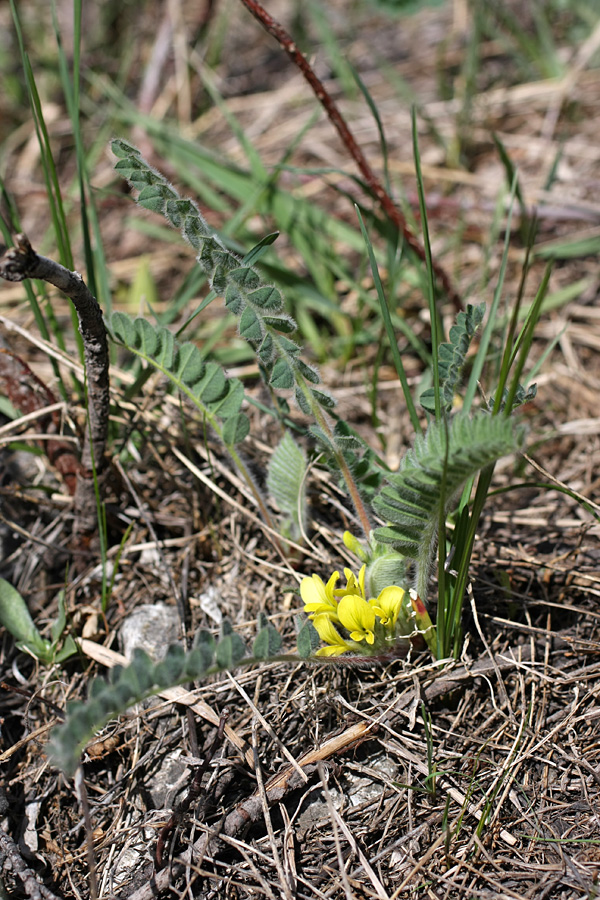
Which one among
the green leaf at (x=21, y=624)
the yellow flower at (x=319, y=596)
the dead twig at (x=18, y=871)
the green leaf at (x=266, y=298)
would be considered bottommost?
the dead twig at (x=18, y=871)

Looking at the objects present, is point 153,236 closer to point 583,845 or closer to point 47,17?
point 47,17

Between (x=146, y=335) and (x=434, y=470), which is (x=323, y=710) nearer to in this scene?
(x=434, y=470)

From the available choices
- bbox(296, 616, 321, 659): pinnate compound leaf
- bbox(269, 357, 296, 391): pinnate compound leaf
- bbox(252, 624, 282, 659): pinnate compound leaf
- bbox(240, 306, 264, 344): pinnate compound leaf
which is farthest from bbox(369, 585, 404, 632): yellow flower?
bbox(240, 306, 264, 344): pinnate compound leaf

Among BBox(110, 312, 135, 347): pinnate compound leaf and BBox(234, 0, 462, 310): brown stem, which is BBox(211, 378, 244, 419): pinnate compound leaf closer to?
BBox(110, 312, 135, 347): pinnate compound leaf

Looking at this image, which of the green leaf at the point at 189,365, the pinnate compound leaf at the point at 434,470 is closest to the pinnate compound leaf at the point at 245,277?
the green leaf at the point at 189,365

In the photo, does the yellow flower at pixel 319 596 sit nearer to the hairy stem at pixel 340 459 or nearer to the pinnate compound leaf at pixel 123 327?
the hairy stem at pixel 340 459

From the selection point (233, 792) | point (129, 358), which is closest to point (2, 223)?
point (129, 358)

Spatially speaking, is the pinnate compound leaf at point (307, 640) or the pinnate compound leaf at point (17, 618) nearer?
the pinnate compound leaf at point (307, 640)

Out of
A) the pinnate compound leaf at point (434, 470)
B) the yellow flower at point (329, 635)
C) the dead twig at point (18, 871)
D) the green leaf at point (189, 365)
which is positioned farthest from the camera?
the green leaf at point (189, 365)

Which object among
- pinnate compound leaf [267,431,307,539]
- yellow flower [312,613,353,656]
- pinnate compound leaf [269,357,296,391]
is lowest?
yellow flower [312,613,353,656]
